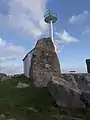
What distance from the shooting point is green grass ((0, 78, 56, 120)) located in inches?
527

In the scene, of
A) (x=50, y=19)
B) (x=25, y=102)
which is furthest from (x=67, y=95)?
(x=50, y=19)

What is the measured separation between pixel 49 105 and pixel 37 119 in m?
2.70

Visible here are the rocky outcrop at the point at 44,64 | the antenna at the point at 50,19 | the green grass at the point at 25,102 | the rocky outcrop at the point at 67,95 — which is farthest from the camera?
the antenna at the point at 50,19

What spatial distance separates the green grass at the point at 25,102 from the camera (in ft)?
44.0

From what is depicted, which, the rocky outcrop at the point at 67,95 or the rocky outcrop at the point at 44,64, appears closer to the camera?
the rocky outcrop at the point at 67,95

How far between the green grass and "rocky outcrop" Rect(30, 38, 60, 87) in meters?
1.12

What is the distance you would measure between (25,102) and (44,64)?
4.74 metres

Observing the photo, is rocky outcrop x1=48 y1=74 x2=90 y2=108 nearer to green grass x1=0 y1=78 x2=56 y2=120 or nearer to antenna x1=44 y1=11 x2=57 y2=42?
green grass x1=0 y1=78 x2=56 y2=120

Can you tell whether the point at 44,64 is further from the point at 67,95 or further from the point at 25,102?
the point at 67,95

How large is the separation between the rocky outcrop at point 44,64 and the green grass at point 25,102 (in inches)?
44.3

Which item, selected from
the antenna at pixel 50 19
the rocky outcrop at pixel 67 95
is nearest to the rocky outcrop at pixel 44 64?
the rocky outcrop at pixel 67 95

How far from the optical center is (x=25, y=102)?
52.0ft

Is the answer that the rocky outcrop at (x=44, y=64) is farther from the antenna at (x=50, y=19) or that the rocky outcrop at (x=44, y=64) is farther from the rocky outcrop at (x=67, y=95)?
the antenna at (x=50, y=19)

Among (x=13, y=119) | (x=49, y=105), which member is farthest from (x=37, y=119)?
(x=49, y=105)
